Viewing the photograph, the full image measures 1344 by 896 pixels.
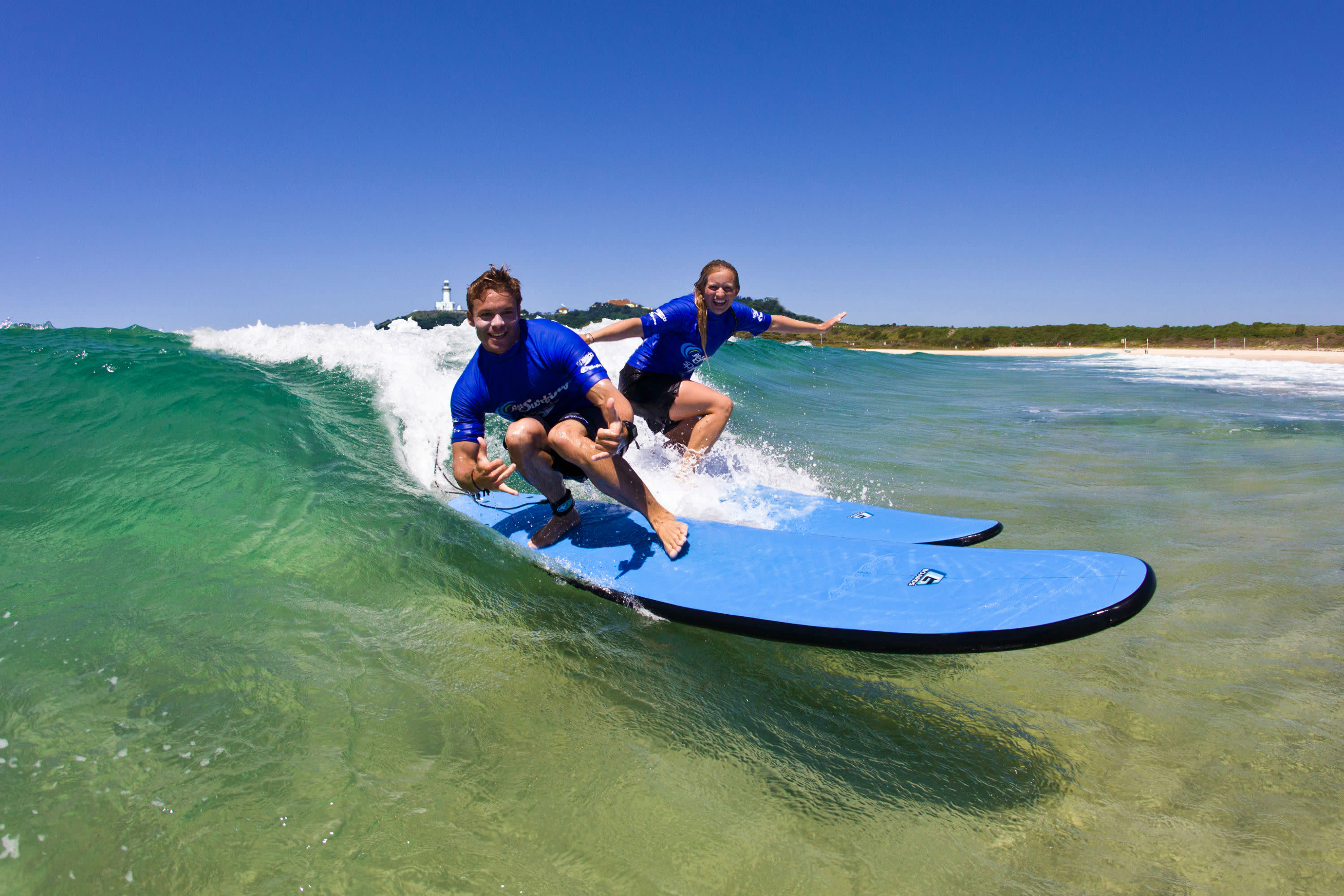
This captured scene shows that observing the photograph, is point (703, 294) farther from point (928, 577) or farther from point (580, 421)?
point (928, 577)

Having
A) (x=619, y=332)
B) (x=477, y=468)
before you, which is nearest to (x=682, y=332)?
(x=619, y=332)

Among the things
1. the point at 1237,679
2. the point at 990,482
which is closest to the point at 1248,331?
the point at 990,482

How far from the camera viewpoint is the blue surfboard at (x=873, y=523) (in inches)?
159

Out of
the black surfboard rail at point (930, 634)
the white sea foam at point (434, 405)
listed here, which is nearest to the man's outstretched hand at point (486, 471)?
the black surfboard rail at point (930, 634)

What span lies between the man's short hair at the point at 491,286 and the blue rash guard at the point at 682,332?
4.67ft

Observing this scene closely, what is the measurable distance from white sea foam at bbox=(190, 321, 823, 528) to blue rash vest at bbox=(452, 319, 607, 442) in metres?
1.07

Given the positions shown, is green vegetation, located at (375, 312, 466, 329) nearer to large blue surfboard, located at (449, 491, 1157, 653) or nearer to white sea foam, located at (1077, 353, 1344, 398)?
large blue surfboard, located at (449, 491, 1157, 653)

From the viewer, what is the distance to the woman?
4.75m

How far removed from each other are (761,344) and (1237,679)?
86.4ft

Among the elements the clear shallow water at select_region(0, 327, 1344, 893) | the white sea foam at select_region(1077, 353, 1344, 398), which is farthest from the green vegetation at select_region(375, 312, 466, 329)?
the white sea foam at select_region(1077, 353, 1344, 398)

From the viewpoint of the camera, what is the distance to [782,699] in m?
2.81

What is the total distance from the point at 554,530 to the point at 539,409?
75cm

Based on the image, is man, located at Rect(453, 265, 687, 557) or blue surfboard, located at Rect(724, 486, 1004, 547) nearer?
man, located at Rect(453, 265, 687, 557)

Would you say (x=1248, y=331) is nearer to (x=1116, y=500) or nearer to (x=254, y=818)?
(x=1116, y=500)
